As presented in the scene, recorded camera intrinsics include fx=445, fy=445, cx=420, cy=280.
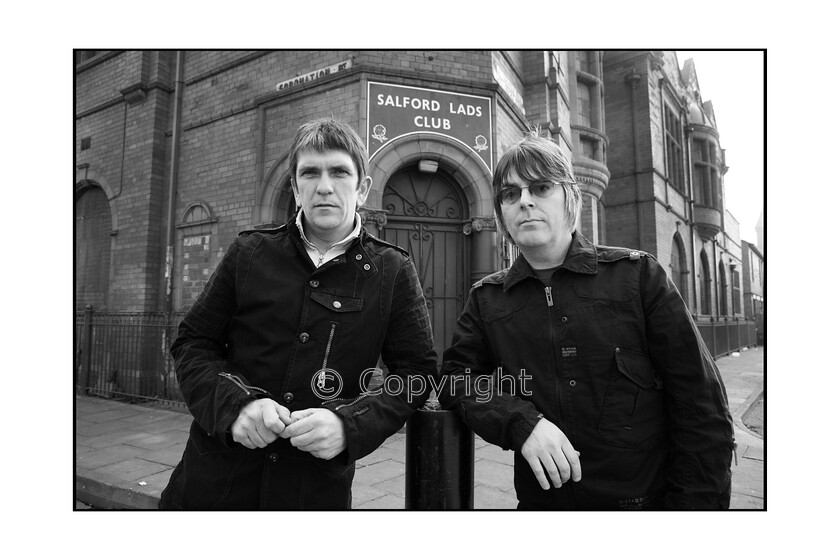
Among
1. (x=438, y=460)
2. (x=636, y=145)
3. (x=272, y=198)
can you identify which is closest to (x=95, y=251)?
(x=272, y=198)

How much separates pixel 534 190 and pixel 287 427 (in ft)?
3.45

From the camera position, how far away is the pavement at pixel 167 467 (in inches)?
134

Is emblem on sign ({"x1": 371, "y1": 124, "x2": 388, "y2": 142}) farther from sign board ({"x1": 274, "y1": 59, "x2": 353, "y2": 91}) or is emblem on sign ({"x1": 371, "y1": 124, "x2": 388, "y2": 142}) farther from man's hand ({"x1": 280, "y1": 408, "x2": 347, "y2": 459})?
man's hand ({"x1": 280, "y1": 408, "x2": 347, "y2": 459})

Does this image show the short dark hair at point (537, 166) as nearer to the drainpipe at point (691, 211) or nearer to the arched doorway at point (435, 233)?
the arched doorway at point (435, 233)

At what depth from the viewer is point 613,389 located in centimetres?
134

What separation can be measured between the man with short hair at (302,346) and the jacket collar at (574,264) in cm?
37

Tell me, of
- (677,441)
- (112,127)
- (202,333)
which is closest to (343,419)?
(202,333)

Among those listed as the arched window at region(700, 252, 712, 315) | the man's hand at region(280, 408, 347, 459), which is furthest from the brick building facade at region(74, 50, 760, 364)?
the arched window at region(700, 252, 712, 315)

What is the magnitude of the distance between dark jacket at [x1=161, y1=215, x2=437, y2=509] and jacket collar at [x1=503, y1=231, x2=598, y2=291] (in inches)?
15.2

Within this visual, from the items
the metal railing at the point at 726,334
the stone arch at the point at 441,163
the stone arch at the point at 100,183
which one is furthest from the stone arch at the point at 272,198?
the metal railing at the point at 726,334

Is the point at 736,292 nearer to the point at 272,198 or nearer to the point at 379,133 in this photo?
the point at 379,133

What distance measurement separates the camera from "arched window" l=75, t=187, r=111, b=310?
7711 millimetres

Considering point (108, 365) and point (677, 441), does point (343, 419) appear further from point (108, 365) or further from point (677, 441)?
point (108, 365)

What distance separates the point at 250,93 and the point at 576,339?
21.0 feet
